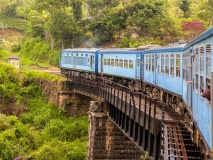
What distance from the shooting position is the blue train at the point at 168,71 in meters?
6.87

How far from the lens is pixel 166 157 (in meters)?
7.22

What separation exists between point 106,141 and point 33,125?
34.9ft

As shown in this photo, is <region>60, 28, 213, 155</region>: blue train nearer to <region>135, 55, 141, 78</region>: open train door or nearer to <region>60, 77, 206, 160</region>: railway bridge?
<region>135, 55, 141, 78</region>: open train door

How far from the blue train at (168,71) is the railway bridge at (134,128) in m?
0.65

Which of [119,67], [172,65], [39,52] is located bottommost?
[119,67]

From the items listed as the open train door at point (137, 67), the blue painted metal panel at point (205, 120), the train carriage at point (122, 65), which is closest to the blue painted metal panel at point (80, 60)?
the train carriage at point (122, 65)

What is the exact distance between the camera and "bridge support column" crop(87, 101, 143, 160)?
21.1 meters

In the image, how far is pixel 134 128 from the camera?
15.4 m

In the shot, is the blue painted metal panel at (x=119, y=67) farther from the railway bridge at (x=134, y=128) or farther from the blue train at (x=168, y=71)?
the railway bridge at (x=134, y=128)

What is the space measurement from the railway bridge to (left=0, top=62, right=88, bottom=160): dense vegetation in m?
2.87

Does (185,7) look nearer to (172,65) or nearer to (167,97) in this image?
(167,97)

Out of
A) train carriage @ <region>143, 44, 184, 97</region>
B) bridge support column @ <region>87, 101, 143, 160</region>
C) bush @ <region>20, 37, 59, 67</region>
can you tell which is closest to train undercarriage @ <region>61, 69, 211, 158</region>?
train carriage @ <region>143, 44, 184, 97</region>

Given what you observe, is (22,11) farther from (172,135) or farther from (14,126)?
(172,135)

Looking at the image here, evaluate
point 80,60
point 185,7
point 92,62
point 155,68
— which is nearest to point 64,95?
point 80,60
